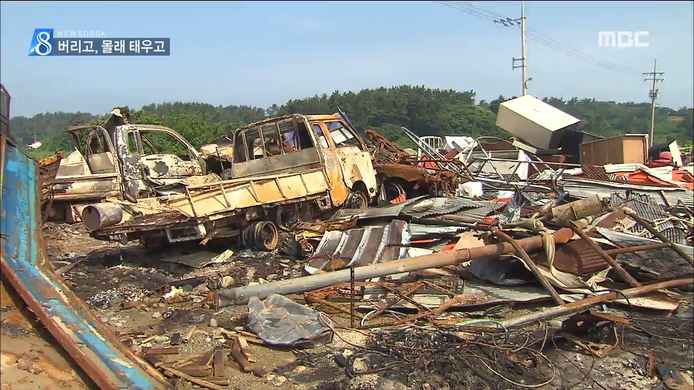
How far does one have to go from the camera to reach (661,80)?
178ft

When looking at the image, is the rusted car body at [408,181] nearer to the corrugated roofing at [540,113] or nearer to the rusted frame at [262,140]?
the rusted frame at [262,140]

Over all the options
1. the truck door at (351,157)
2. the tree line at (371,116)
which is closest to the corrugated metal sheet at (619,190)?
the truck door at (351,157)

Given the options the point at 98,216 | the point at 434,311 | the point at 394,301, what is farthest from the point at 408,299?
the point at 98,216

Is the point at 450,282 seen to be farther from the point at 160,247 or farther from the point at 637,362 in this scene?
the point at 160,247

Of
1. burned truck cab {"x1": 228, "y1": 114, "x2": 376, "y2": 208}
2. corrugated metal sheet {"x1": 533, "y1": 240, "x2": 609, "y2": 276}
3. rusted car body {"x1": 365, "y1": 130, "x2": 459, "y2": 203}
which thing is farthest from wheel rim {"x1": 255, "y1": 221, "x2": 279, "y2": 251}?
corrugated metal sheet {"x1": 533, "y1": 240, "x2": 609, "y2": 276}

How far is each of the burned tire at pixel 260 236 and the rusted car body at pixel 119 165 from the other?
211 centimetres

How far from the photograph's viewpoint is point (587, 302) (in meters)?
4.87

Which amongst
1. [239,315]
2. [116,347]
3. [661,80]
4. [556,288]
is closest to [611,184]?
[556,288]

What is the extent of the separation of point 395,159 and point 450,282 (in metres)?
7.15

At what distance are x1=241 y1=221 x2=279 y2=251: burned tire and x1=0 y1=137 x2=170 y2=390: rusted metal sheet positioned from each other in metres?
→ 4.66

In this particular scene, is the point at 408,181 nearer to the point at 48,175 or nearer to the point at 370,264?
the point at 370,264

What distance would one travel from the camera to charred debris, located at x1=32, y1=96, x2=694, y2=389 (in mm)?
4441

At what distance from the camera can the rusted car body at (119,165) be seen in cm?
974

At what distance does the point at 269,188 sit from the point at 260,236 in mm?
706
